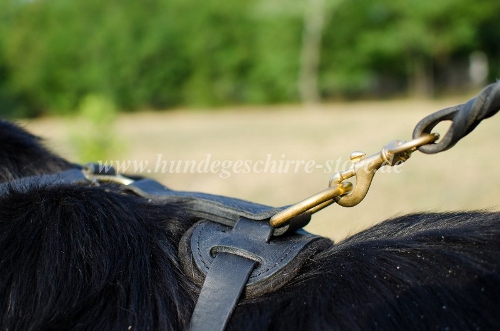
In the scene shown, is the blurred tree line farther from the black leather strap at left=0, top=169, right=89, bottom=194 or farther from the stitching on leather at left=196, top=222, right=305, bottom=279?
the stitching on leather at left=196, top=222, right=305, bottom=279

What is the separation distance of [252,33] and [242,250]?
30857 millimetres

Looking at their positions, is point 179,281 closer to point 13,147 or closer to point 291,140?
point 13,147

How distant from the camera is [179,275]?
999 mm

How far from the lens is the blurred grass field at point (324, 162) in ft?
19.1

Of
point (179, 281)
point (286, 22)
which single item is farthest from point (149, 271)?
point (286, 22)

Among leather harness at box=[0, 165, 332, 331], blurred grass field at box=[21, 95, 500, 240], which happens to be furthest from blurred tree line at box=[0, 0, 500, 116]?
leather harness at box=[0, 165, 332, 331]

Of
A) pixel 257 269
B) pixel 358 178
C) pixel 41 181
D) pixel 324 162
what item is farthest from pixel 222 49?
pixel 257 269

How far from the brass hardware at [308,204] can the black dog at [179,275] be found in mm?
101

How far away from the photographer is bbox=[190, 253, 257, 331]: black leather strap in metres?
0.87

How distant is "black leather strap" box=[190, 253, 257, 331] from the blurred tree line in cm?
2726

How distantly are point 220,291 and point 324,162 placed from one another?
27.6 ft

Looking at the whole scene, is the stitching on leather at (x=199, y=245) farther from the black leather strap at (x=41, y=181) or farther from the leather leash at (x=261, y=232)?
the black leather strap at (x=41, y=181)

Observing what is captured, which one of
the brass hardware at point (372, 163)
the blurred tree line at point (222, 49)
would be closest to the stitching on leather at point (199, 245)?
the brass hardware at point (372, 163)

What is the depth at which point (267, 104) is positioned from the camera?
2983 cm
